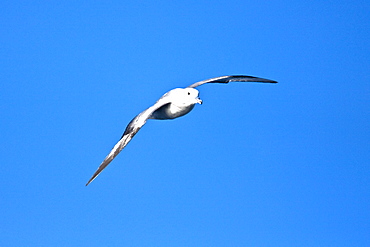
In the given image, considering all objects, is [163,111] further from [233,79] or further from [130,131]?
[233,79]

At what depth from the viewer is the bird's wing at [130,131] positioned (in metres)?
19.0

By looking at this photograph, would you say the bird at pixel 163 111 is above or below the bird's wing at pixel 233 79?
below

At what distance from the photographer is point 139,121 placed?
19969 millimetres

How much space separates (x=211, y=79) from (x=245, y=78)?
200 cm

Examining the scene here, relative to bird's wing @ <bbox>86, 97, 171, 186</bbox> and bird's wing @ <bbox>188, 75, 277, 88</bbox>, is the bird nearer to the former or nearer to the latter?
bird's wing @ <bbox>86, 97, 171, 186</bbox>

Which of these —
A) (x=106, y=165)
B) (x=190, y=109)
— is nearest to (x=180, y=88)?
(x=190, y=109)

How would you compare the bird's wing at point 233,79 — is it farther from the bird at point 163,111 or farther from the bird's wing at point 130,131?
the bird's wing at point 130,131

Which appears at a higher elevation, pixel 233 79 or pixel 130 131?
pixel 233 79

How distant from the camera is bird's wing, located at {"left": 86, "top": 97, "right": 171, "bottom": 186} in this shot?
1905 centimetres

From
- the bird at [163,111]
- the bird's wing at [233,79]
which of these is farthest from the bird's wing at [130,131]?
the bird's wing at [233,79]

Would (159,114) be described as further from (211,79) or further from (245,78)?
(245,78)

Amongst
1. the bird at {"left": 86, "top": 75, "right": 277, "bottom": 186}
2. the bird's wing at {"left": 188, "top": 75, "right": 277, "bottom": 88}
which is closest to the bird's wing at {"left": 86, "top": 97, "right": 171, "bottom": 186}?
the bird at {"left": 86, "top": 75, "right": 277, "bottom": 186}

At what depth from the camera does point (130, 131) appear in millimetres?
19969

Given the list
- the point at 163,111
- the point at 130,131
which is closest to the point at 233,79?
the point at 163,111
